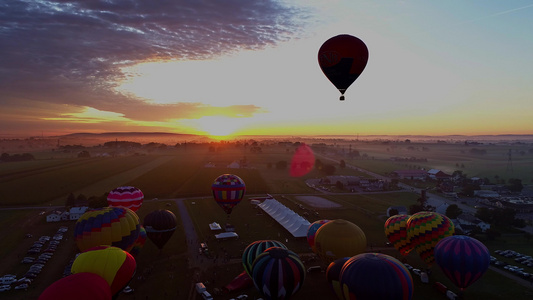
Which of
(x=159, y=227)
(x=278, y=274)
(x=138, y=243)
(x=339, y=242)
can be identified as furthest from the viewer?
(x=159, y=227)

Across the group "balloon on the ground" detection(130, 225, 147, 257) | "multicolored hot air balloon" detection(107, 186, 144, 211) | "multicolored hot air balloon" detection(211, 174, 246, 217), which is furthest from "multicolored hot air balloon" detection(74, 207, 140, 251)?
"multicolored hot air balloon" detection(211, 174, 246, 217)

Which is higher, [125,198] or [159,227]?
[125,198]

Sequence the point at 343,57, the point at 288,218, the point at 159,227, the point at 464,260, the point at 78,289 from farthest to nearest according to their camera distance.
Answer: the point at 288,218 → the point at 159,227 → the point at 343,57 → the point at 464,260 → the point at 78,289

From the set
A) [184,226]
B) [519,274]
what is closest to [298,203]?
[184,226]

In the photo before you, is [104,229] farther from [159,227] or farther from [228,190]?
[228,190]

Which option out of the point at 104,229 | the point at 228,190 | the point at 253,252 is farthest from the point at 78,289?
the point at 228,190

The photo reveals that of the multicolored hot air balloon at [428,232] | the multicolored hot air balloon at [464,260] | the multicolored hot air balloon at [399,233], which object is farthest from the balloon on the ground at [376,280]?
the multicolored hot air balloon at [399,233]

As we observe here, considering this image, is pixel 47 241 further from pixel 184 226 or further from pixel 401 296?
pixel 401 296
